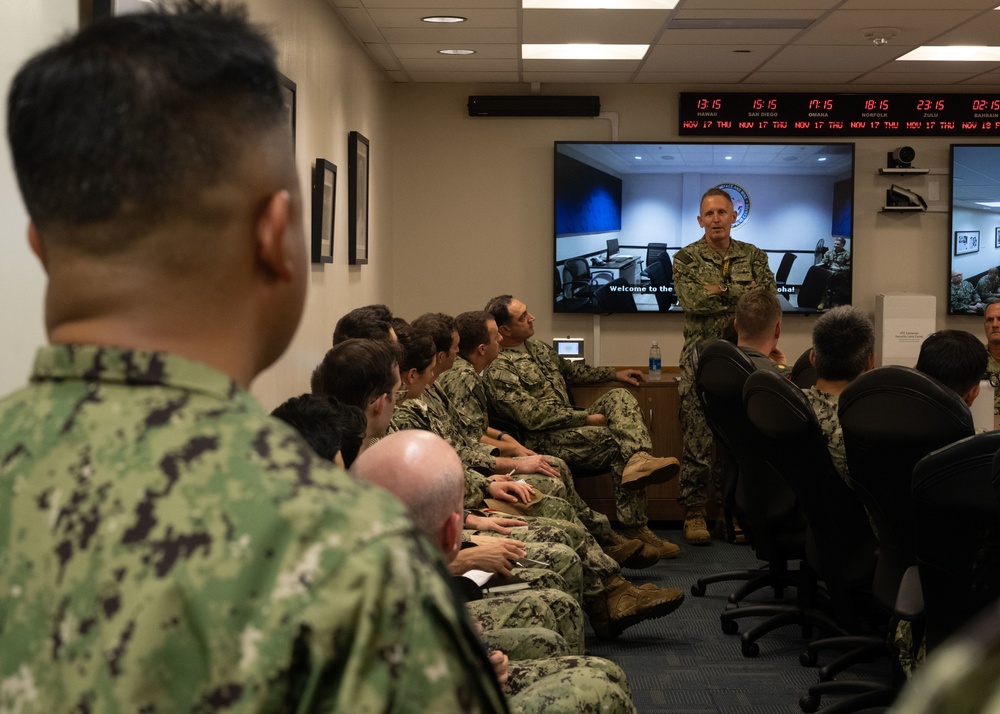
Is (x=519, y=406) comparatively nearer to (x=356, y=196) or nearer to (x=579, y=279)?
(x=356, y=196)

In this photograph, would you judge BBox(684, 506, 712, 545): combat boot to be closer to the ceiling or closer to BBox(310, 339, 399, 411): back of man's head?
the ceiling

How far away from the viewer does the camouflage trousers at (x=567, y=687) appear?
1.89 meters

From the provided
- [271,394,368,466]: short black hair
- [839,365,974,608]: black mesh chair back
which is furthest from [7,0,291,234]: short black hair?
[839,365,974,608]: black mesh chair back

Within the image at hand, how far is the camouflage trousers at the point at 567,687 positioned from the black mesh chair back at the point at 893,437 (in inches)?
38.6

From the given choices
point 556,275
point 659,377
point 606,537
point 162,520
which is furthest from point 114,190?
point 556,275

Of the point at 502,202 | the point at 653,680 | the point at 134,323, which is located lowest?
the point at 653,680

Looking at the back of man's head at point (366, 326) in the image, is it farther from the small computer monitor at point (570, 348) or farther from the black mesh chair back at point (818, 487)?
the small computer monitor at point (570, 348)

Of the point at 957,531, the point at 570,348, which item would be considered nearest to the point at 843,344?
the point at 957,531

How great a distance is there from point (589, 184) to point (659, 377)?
1.80 m

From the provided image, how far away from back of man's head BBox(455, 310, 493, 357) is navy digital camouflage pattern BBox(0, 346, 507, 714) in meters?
4.12

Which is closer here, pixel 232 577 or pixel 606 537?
pixel 232 577

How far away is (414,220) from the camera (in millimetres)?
7504

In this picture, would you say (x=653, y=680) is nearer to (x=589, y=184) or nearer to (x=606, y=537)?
(x=606, y=537)

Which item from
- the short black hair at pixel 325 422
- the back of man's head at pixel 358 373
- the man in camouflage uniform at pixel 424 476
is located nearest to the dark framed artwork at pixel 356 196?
the back of man's head at pixel 358 373
